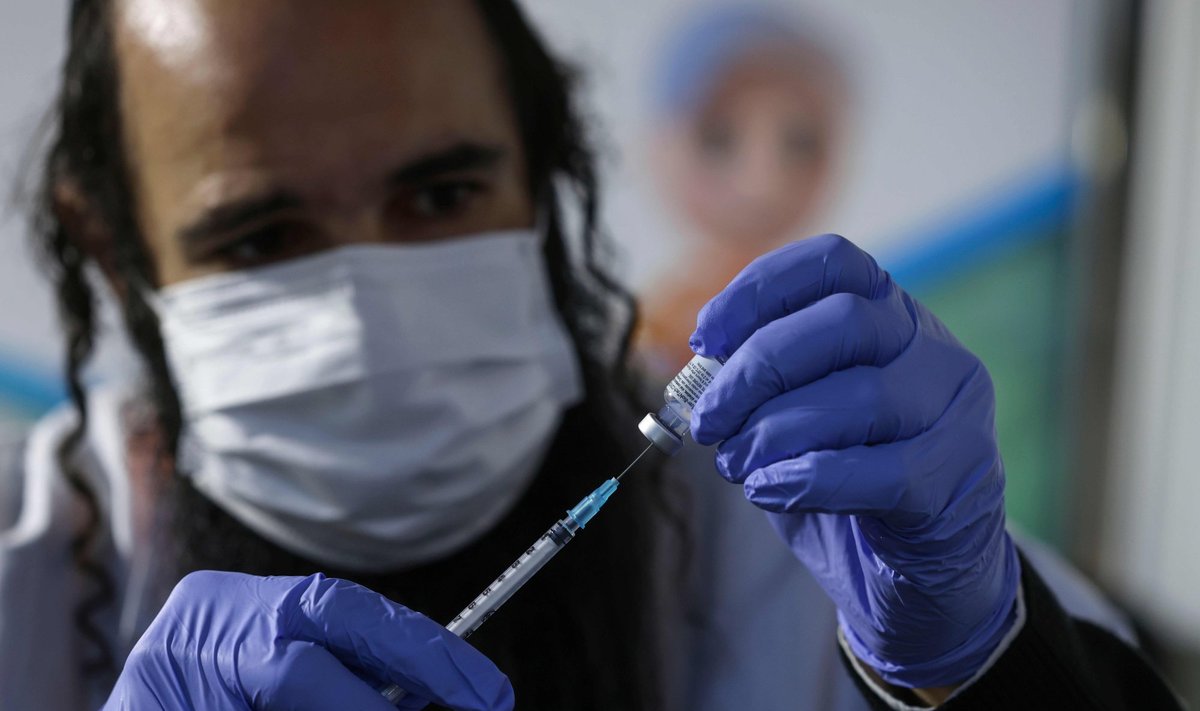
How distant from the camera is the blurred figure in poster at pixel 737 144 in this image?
183 centimetres

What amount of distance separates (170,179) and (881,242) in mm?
1275

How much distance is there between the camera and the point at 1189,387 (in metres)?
1.93

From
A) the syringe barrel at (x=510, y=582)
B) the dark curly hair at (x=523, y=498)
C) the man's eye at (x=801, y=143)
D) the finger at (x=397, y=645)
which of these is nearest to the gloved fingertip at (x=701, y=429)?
the syringe barrel at (x=510, y=582)

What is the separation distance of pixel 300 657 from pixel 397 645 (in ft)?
0.24

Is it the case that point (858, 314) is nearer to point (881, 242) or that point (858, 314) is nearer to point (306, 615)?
point (306, 615)

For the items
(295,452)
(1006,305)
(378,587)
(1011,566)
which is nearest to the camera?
(1011,566)

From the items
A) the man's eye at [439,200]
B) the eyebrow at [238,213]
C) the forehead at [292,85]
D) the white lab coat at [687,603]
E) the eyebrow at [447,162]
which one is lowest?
the white lab coat at [687,603]

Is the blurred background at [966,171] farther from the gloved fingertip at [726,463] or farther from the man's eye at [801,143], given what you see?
the gloved fingertip at [726,463]

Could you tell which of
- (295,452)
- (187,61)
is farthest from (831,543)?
(187,61)

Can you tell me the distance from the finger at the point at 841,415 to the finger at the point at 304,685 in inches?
13.1

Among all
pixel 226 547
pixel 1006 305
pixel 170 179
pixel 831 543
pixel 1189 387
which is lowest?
pixel 1189 387

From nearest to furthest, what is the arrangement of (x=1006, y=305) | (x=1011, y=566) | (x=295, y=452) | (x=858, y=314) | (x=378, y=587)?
(x=858, y=314)
(x=1011, y=566)
(x=295, y=452)
(x=378, y=587)
(x=1006, y=305)

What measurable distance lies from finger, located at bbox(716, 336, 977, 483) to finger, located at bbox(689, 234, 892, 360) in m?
0.07

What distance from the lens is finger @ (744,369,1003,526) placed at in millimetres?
716
